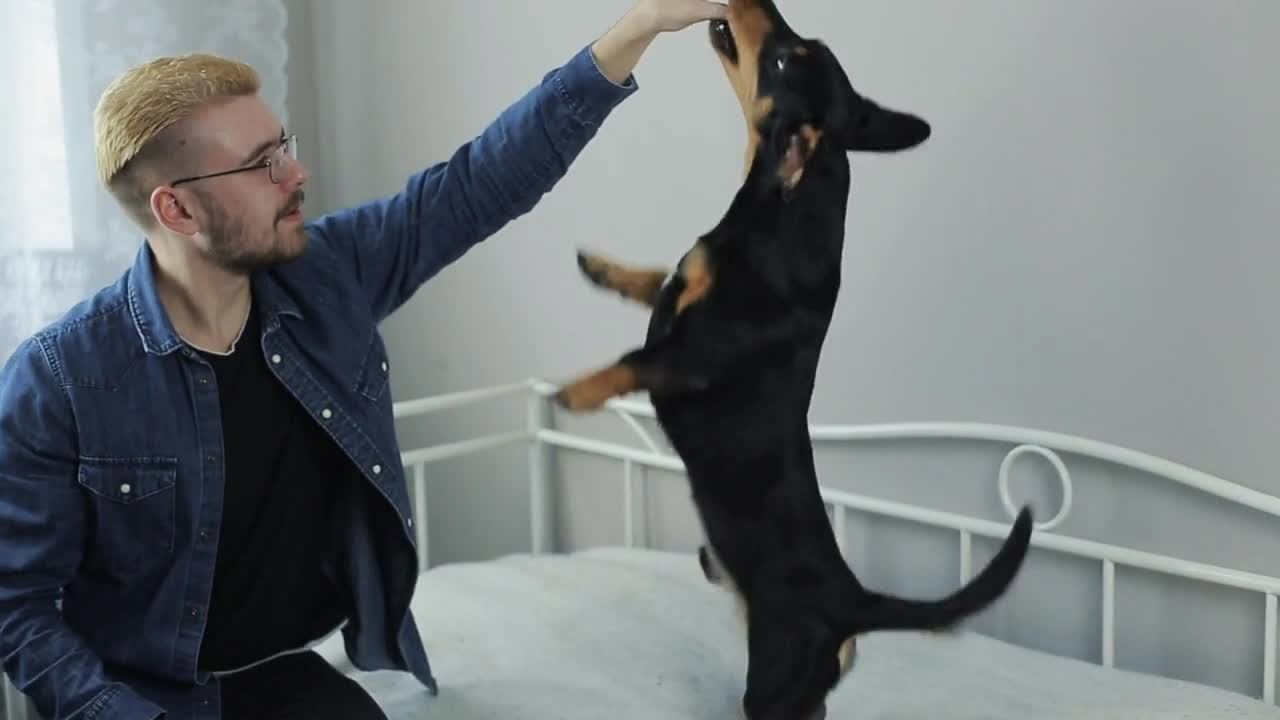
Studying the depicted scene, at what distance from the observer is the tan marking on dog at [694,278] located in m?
0.89

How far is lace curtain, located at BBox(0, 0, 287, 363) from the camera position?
1.58 metres

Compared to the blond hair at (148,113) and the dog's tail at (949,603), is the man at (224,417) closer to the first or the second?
the blond hair at (148,113)

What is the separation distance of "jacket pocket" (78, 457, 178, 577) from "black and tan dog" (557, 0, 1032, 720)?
0.48 metres

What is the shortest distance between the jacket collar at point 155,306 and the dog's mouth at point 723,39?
1.73ft

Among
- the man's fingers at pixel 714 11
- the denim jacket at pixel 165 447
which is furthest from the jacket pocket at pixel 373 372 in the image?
the man's fingers at pixel 714 11

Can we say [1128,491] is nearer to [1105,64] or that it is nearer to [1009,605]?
[1009,605]

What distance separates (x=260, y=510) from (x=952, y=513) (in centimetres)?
80

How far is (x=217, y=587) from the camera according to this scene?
3.90 feet

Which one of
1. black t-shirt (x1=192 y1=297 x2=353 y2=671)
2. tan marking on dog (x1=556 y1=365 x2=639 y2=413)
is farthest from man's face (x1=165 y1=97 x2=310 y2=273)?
tan marking on dog (x1=556 y1=365 x2=639 y2=413)

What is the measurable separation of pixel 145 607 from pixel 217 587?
A: 68mm

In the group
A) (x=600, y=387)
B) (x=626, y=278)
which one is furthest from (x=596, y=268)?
(x=600, y=387)

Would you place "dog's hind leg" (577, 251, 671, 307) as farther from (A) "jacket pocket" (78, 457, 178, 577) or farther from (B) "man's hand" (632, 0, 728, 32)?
(A) "jacket pocket" (78, 457, 178, 577)

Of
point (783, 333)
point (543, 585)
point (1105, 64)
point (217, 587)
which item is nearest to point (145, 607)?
point (217, 587)

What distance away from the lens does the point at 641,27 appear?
3.42ft
